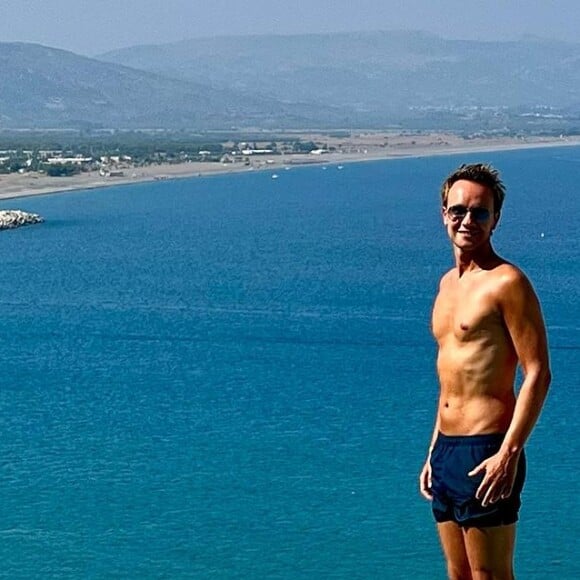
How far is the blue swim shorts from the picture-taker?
346cm

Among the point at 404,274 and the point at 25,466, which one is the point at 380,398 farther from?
the point at 404,274

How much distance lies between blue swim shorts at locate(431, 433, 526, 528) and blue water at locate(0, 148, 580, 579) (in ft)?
38.3

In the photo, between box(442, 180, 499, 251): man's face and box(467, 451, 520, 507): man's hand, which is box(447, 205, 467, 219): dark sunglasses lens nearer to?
box(442, 180, 499, 251): man's face

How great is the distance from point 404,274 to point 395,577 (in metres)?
24.4

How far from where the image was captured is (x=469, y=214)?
349 centimetres

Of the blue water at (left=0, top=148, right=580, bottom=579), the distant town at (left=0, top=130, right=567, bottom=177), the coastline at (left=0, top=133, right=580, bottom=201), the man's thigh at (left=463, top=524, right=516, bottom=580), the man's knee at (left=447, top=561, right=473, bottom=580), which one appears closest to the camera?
the man's thigh at (left=463, top=524, right=516, bottom=580)

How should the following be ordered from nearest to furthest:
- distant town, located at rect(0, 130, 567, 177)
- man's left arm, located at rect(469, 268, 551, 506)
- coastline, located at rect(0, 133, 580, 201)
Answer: man's left arm, located at rect(469, 268, 551, 506) → coastline, located at rect(0, 133, 580, 201) → distant town, located at rect(0, 130, 567, 177)

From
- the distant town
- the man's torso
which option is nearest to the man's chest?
the man's torso

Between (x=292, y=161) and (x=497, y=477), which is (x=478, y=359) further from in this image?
(x=292, y=161)

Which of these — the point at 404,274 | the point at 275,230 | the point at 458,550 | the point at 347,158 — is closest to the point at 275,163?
the point at 347,158

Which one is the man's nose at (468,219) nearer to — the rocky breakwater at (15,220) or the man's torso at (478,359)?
the man's torso at (478,359)

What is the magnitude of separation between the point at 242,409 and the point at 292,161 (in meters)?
88.6

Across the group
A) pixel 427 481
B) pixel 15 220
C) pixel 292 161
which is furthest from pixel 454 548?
pixel 292 161

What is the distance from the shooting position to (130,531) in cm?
1697
